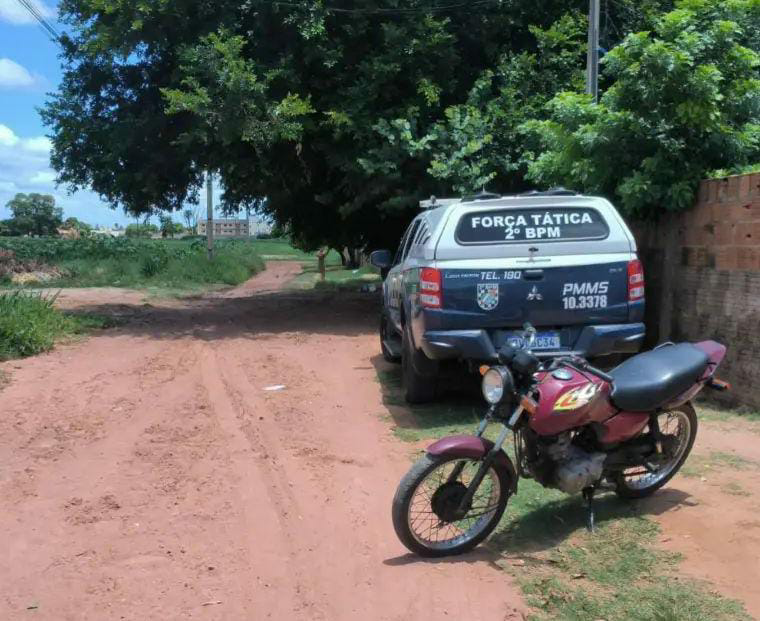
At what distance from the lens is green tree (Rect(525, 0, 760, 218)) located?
7.73 meters

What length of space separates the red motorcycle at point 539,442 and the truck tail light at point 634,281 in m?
1.98

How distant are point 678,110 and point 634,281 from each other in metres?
2.18

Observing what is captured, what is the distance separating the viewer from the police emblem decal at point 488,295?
6598mm

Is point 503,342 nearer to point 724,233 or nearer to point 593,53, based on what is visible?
point 724,233

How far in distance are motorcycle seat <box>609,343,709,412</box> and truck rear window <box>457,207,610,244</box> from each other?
6.94ft

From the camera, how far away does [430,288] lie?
6.70 metres

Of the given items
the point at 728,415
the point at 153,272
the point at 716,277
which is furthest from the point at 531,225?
the point at 153,272

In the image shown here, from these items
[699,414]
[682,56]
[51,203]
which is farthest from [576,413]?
[51,203]

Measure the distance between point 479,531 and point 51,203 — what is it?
3698 inches

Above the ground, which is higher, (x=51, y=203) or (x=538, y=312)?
(x=51, y=203)

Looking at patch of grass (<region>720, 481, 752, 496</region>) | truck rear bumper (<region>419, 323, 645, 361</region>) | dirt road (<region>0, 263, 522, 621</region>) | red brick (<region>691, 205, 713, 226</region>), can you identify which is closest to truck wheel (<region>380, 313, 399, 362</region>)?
dirt road (<region>0, 263, 522, 621</region>)

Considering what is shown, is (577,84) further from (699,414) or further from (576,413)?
(576,413)

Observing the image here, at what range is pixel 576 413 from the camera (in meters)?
4.30

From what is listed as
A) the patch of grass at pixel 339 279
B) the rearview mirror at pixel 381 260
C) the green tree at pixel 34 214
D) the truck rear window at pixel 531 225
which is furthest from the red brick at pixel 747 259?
the green tree at pixel 34 214
